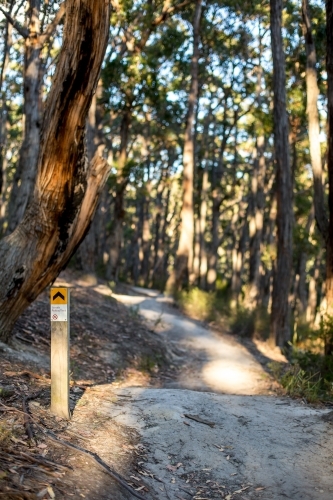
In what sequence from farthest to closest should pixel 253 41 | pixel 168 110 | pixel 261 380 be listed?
pixel 168 110 < pixel 253 41 < pixel 261 380

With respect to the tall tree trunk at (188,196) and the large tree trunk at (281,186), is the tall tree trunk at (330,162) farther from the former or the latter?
the tall tree trunk at (188,196)

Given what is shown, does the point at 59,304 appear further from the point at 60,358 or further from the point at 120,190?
the point at 120,190

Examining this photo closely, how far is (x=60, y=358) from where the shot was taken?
5.51m

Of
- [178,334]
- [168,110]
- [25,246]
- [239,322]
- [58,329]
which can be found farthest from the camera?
[168,110]

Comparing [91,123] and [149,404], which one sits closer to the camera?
[149,404]

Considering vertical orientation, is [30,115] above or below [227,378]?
above

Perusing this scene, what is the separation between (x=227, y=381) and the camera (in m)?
10.5

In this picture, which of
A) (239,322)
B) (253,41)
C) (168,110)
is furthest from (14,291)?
(168,110)

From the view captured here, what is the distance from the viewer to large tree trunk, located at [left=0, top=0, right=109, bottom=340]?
6.33m

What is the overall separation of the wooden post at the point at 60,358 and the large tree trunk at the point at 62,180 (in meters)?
1.82

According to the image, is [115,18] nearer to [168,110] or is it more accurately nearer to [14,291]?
[168,110]

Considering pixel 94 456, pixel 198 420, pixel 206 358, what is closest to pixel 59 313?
pixel 94 456

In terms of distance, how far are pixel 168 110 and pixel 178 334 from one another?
17.9 m

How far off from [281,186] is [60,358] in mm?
10095
